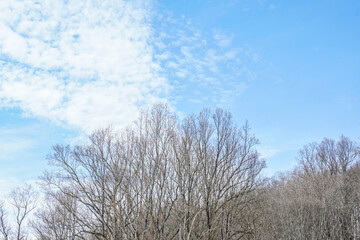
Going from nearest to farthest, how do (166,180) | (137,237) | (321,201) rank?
(137,237), (166,180), (321,201)

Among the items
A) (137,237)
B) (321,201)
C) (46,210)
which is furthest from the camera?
(46,210)

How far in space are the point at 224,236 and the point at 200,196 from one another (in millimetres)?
4731

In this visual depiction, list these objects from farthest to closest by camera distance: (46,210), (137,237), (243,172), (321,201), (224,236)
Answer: (46,210)
(321,201)
(243,172)
(224,236)
(137,237)

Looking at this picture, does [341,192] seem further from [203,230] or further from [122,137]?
[122,137]

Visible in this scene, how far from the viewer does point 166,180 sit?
2548cm

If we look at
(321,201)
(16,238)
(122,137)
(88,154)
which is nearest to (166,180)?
(122,137)

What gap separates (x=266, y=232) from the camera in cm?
2928

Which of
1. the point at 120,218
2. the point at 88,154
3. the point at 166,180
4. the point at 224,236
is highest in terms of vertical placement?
the point at 88,154

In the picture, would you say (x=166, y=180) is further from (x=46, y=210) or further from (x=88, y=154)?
(x=46, y=210)

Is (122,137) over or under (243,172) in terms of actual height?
over

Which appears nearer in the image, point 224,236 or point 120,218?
point 120,218

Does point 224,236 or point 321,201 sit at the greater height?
point 321,201

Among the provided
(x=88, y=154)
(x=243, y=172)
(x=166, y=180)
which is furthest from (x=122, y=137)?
(x=243, y=172)

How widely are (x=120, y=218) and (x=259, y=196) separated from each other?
13883 mm
